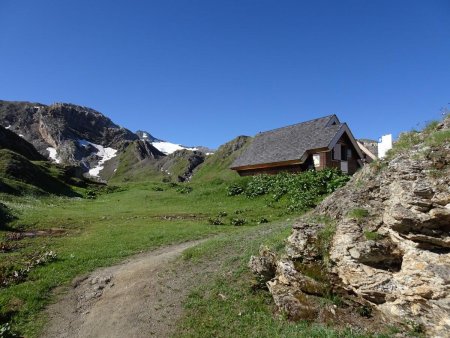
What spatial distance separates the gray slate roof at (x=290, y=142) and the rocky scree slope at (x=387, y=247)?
29564 millimetres

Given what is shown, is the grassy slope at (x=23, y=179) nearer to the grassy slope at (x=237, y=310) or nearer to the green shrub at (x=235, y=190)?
the green shrub at (x=235, y=190)

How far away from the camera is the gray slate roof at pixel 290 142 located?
43219 millimetres

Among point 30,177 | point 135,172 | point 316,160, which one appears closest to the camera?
point 316,160

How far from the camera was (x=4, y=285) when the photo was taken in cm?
1683

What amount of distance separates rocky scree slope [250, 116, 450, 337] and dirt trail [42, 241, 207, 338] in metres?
4.03

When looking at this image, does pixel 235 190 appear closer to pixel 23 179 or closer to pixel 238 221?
pixel 238 221

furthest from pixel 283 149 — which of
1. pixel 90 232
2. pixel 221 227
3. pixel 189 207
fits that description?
pixel 90 232

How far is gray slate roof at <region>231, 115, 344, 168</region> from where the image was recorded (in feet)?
142

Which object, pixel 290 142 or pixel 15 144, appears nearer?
pixel 290 142

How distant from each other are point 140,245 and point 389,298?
51.3ft

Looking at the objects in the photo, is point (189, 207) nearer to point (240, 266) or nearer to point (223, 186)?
point (223, 186)

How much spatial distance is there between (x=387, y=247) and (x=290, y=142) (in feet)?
119

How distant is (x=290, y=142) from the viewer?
46.7m

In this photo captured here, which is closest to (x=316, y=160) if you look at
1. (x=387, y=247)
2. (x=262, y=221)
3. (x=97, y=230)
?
(x=262, y=221)
